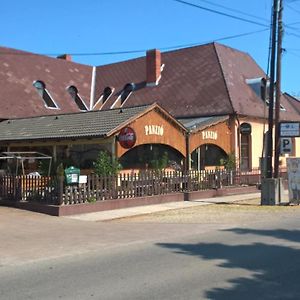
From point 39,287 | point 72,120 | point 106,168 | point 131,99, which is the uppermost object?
point 131,99

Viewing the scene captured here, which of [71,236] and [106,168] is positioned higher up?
[106,168]

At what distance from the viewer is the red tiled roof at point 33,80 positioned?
31.0 meters

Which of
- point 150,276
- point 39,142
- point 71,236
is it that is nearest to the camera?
point 150,276

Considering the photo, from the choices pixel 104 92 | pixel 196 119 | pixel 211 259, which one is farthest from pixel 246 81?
pixel 211 259

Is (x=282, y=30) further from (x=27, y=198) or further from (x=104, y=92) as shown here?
(x=104, y=92)

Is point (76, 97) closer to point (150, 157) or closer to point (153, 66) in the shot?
point (153, 66)

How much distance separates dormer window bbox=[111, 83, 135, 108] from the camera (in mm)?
35150

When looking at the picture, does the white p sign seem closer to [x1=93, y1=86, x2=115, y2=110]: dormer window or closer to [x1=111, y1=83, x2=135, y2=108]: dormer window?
[x1=111, y1=83, x2=135, y2=108]: dormer window

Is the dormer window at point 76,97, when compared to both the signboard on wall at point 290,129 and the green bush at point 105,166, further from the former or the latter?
the signboard on wall at point 290,129

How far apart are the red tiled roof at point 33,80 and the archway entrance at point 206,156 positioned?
389 inches

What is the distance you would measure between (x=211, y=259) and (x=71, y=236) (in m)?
4.30

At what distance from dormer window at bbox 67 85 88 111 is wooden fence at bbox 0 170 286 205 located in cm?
1420

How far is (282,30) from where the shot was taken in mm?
20453

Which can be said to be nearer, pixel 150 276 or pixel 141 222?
pixel 150 276
